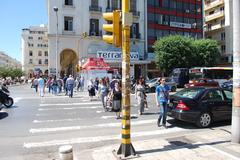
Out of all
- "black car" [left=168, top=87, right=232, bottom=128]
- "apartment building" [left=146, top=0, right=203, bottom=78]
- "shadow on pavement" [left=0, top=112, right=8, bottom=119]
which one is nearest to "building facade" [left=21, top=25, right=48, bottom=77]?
"apartment building" [left=146, top=0, right=203, bottom=78]

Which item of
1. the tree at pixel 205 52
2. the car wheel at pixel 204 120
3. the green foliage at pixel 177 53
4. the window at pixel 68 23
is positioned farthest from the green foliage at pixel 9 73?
the car wheel at pixel 204 120

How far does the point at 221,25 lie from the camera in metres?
60.3

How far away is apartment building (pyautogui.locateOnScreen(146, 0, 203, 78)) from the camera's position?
49812 mm

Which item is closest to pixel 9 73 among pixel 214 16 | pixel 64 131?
pixel 214 16

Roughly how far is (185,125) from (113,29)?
5.77 metres

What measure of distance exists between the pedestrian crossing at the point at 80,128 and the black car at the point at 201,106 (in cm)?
66

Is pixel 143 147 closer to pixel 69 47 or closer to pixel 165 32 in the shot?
pixel 69 47

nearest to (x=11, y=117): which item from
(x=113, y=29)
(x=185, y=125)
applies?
(x=185, y=125)

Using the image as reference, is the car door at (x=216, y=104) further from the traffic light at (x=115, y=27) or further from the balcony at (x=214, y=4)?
the balcony at (x=214, y=4)

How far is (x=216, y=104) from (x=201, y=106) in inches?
27.3

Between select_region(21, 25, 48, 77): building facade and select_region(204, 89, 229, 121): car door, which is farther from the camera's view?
select_region(21, 25, 48, 77): building facade

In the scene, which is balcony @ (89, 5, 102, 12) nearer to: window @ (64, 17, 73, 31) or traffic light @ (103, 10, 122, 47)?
window @ (64, 17, 73, 31)

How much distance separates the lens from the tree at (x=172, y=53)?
43.2 m

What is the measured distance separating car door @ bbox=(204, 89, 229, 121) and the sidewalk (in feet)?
6.56
